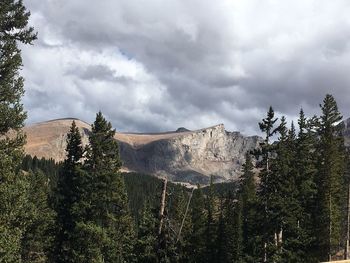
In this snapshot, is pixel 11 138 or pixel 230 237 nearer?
pixel 11 138

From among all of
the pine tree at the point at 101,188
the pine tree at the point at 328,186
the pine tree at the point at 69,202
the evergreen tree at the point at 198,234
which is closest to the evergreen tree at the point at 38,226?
the pine tree at the point at 69,202

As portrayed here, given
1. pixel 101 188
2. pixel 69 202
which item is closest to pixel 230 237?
pixel 69 202

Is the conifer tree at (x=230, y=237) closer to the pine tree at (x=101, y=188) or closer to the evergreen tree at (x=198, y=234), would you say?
the evergreen tree at (x=198, y=234)

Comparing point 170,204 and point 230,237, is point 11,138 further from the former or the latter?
point 230,237

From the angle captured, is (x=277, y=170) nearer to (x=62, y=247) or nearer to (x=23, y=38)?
(x=62, y=247)

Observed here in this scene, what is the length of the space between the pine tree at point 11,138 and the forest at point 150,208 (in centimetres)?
5

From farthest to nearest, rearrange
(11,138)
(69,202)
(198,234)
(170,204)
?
(198,234) → (69,202) → (170,204) → (11,138)

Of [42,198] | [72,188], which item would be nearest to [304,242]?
[72,188]

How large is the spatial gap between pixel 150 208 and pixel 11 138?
62.2ft

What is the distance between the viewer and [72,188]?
128 ft

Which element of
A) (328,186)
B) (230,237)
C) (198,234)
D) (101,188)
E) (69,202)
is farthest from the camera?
(198,234)

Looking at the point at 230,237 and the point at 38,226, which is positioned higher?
the point at 38,226

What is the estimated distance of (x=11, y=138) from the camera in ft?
72.0

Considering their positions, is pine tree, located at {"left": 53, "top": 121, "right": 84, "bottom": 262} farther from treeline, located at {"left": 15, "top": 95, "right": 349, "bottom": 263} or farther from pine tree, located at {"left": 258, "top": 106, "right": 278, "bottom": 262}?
pine tree, located at {"left": 258, "top": 106, "right": 278, "bottom": 262}
